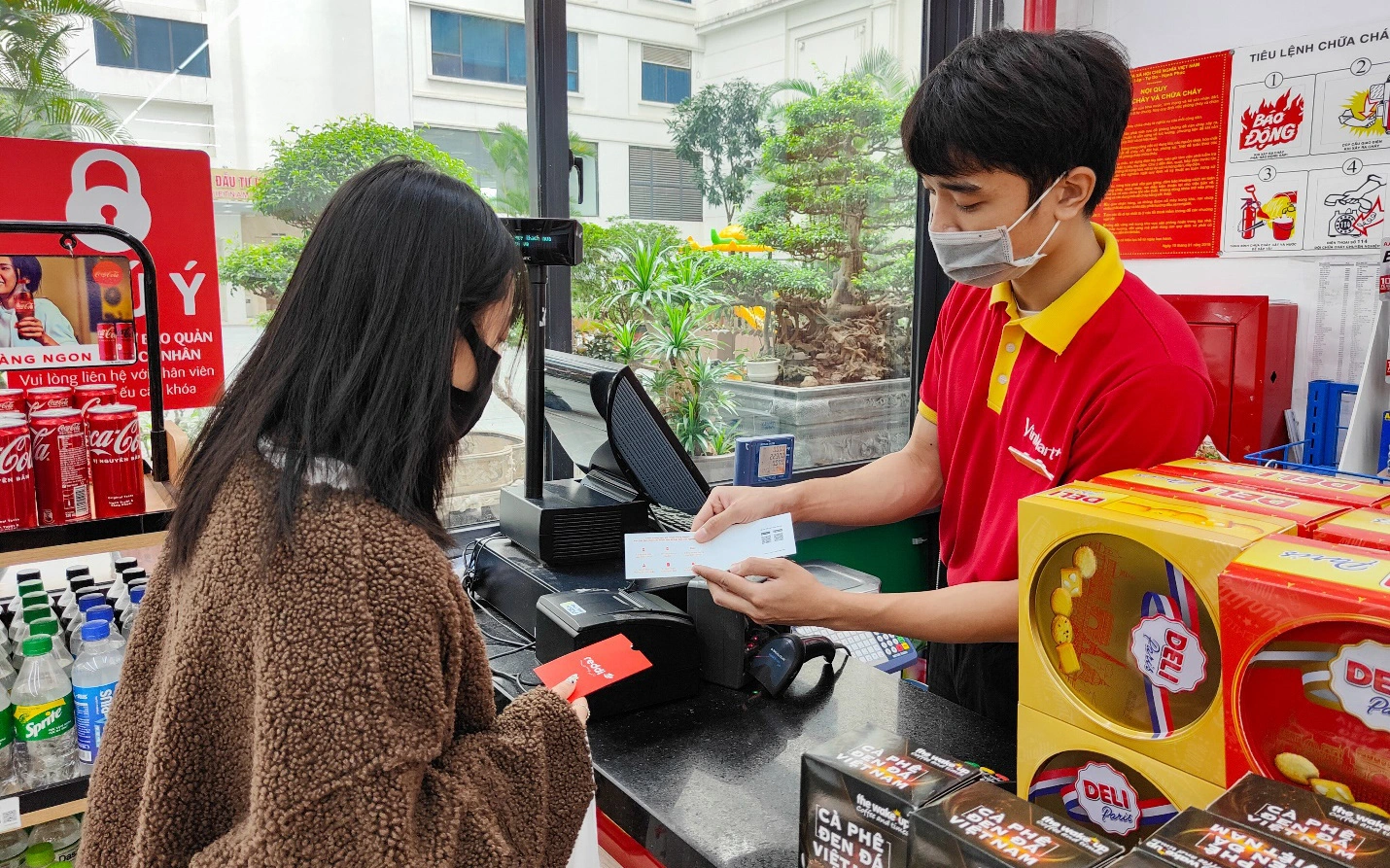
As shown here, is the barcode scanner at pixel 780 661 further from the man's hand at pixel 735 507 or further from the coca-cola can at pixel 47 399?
the coca-cola can at pixel 47 399

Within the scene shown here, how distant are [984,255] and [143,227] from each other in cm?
181

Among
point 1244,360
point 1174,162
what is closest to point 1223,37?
point 1174,162

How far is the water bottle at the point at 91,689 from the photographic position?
1633 mm

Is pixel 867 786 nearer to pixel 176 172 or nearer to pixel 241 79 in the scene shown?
pixel 176 172

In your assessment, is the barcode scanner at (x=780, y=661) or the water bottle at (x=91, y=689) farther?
the water bottle at (x=91, y=689)

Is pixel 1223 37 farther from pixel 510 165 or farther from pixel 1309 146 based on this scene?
pixel 510 165

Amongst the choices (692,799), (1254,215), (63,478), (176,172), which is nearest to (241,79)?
(176,172)

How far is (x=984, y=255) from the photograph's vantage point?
58.2 inches

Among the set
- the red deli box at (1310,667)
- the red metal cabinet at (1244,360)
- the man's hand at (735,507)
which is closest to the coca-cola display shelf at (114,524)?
the man's hand at (735,507)

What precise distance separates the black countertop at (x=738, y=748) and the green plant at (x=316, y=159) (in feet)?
4.69

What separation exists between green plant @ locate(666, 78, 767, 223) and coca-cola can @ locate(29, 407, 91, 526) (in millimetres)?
2074

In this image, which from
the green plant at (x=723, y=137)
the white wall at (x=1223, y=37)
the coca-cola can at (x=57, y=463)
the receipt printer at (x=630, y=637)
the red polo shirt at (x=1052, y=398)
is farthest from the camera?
the green plant at (x=723, y=137)

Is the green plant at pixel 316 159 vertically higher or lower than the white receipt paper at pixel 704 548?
higher

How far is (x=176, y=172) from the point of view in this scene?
2133 mm
